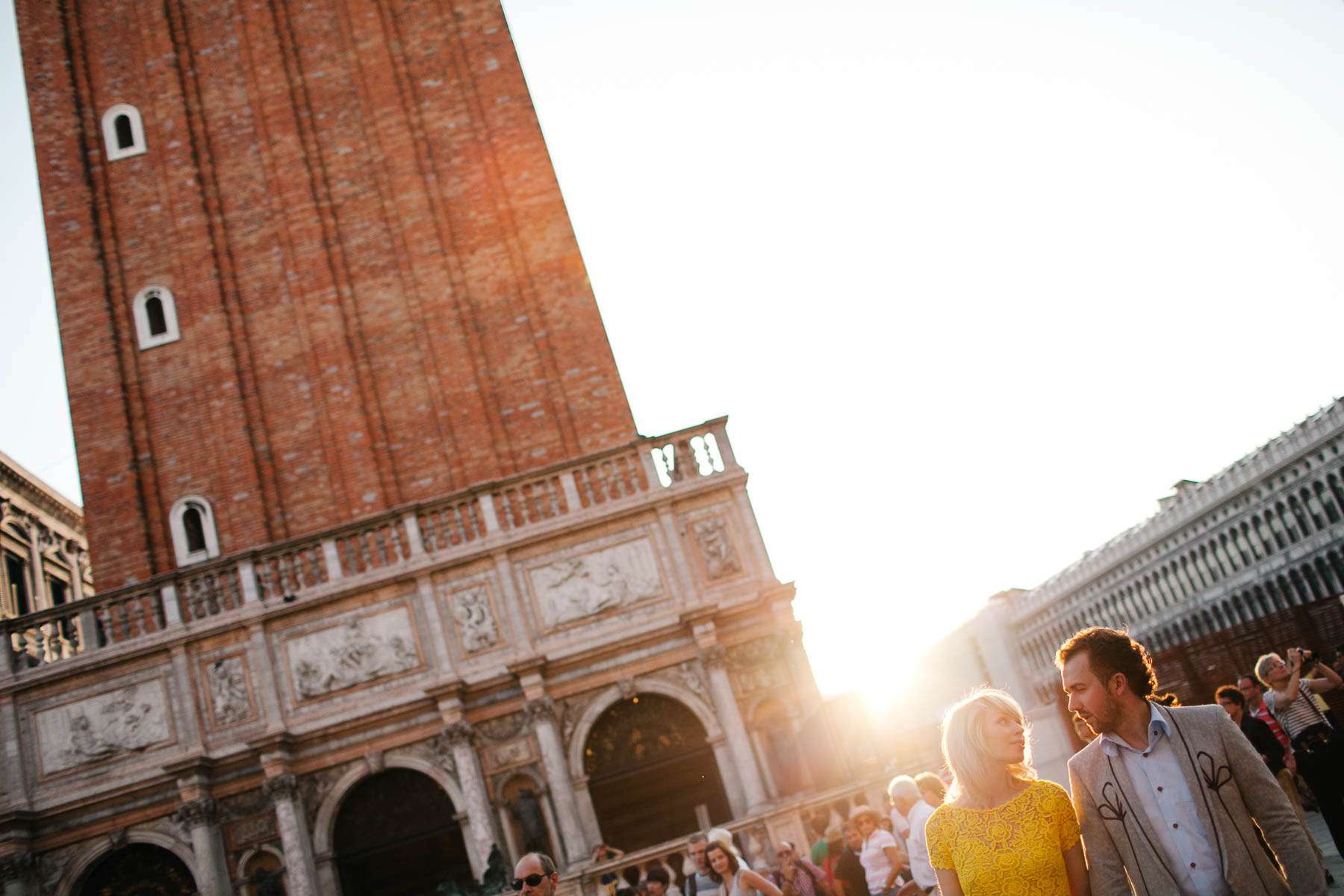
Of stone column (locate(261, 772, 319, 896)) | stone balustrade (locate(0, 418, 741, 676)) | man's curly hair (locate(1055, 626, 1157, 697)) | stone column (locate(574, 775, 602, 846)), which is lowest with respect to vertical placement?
man's curly hair (locate(1055, 626, 1157, 697))

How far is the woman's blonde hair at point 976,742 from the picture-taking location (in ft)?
12.2

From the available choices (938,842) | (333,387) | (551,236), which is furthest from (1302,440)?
(938,842)

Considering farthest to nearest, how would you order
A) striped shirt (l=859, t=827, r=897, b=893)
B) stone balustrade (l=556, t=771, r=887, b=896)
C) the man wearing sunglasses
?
stone balustrade (l=556, t=771, r=887, b=896) < striped shirt (l=859, t=827, r=897, b=893) < the man wearing sunglasses

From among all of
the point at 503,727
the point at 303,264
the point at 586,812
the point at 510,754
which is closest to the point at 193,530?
the point at 303,264

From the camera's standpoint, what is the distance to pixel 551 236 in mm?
19938

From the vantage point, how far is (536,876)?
204 inches

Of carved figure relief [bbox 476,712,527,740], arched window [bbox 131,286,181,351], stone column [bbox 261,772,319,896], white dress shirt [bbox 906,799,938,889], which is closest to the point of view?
white dress shirt [bbox 906,799,938,889]

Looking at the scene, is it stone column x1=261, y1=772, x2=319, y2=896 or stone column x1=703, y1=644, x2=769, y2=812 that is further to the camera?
stone column x1=703, y1=644, x2=769, y2=812

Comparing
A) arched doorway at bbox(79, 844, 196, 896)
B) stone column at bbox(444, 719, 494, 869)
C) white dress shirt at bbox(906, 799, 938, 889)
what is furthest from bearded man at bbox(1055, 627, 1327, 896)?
arched doorway at bbox(79, 844, 196, 896)

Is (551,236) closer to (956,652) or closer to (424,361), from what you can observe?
(424,361)

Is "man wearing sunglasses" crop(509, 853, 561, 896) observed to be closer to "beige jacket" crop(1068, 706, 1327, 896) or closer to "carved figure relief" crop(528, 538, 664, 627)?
"beige jacket" crop(1068, 706, 1327, 896)

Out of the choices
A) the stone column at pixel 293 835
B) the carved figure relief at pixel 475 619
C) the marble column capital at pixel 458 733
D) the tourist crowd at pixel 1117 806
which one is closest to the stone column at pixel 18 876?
the stone column at pixel 293 835

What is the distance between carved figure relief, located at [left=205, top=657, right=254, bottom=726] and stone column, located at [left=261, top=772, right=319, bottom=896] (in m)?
1.04

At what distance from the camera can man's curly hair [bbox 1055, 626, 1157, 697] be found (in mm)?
3730
